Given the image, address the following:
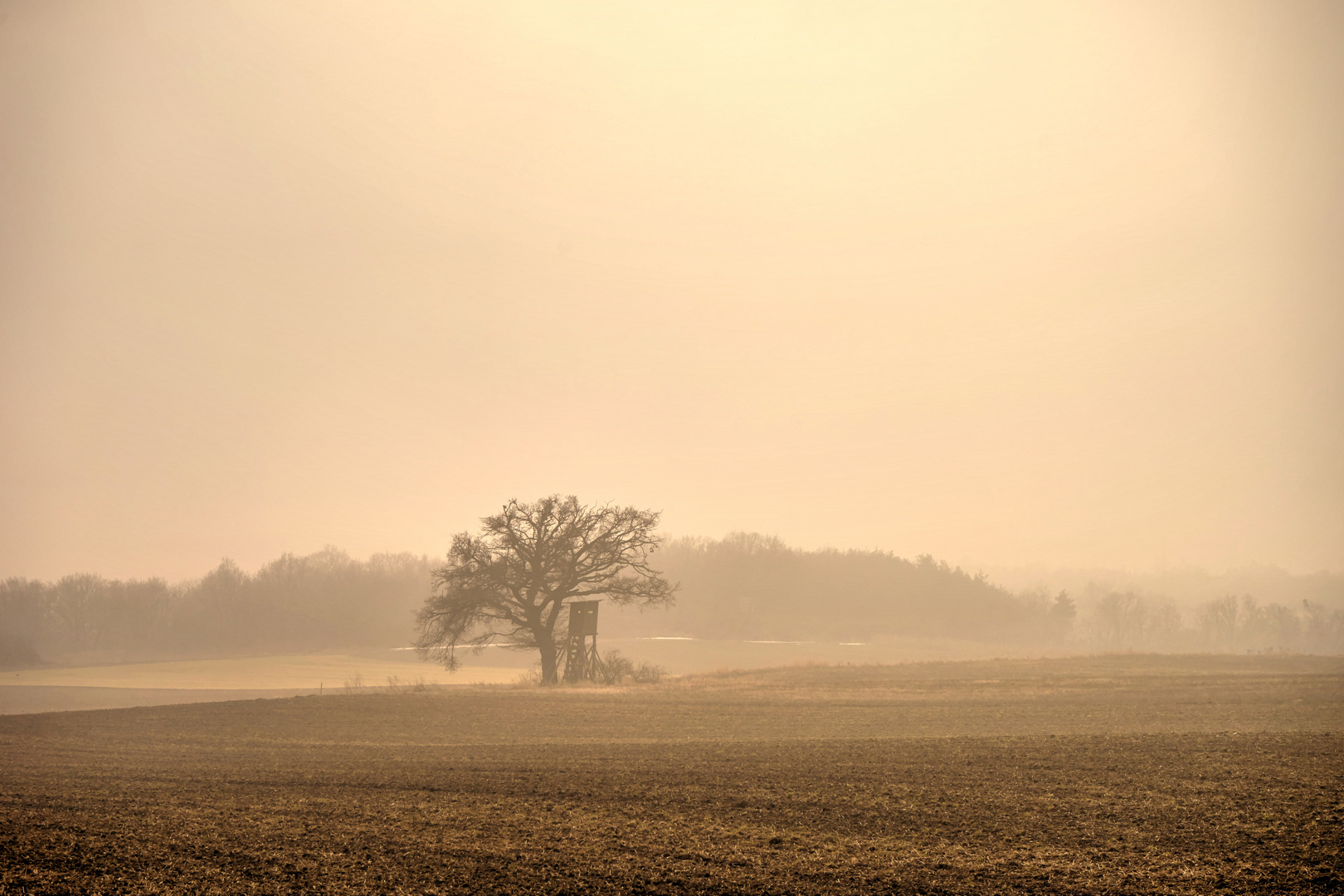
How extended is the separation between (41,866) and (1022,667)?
4760cm

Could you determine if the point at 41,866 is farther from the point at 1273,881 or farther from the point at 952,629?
the point at 952,629

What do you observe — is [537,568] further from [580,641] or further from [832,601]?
[832,601]

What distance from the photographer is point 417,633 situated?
95.7 metres

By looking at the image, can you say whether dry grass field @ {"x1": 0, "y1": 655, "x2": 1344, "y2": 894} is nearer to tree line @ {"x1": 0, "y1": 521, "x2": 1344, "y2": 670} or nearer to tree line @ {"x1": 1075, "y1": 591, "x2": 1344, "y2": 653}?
tree line @ {"x1": 0, "y1": 521, "x2": 1344, "y2": 670}

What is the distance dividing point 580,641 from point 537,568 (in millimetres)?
4609

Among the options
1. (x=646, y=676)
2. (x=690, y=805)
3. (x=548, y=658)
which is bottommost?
(x=646, y=676)

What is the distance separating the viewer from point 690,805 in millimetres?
12016

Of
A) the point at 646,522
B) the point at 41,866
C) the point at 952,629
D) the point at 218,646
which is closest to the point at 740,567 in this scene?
the point at 952,629

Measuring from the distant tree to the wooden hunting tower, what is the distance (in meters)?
0.75

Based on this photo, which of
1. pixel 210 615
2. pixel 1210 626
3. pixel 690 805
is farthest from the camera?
pixel 1210 626

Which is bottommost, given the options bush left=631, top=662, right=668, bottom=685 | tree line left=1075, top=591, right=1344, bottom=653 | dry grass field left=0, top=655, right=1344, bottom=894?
tree line left=1075, top=591, right=1344, bottom=653

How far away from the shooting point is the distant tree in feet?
133

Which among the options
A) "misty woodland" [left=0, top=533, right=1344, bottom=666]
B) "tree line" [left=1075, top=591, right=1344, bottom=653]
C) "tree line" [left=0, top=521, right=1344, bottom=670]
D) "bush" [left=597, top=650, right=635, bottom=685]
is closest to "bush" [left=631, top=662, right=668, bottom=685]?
"bush" [left=597, top=650, right=635, bottom=685]

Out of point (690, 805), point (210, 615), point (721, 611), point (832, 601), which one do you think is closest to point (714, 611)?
point (721, 611)
